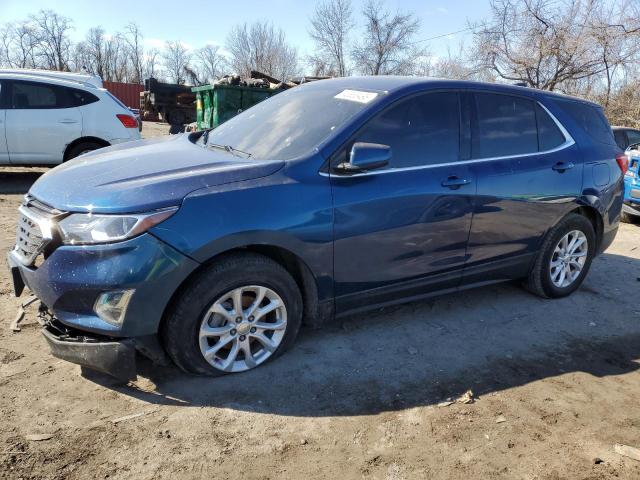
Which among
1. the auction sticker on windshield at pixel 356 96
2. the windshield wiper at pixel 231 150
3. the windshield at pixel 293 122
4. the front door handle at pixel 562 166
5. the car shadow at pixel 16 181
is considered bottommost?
the car shadow at pixel 16 181

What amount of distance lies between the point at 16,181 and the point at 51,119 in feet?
5.66

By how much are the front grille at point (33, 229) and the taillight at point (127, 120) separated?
546 centimetres

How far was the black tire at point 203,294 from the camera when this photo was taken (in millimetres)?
2773

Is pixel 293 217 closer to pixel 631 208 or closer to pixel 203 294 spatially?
pixel 203 294

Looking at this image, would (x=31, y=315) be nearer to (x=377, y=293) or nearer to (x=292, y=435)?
(x=292, y=435)

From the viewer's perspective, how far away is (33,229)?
2.84 metres

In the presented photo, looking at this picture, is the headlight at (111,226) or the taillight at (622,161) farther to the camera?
the taillight at (622,161)

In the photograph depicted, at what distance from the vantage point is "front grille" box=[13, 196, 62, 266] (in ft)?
8.90

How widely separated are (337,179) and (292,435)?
151 centimetres

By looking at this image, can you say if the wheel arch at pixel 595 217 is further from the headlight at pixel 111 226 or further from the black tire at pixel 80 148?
the black tire at pixel 80 148

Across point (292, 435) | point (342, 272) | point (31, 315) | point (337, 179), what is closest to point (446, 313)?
point (342, 272)

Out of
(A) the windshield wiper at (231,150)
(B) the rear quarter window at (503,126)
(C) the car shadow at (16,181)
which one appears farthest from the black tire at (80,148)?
(B) the rear quarter window at (503,126)

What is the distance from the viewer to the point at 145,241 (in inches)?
101

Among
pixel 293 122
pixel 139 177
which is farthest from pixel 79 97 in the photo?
pixel 139 177
